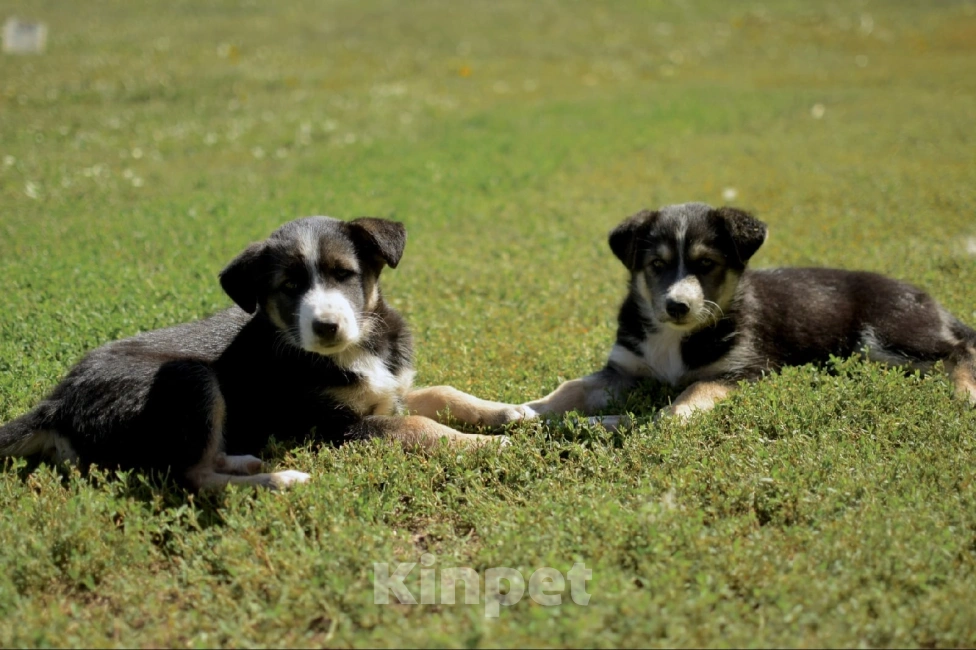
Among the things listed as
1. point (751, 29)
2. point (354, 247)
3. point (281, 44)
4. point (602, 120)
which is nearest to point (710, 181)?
point (602, 120)

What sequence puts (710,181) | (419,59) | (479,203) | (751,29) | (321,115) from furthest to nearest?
(751,29)
(419,59)
(321,115)
(710,181)
(479,203)

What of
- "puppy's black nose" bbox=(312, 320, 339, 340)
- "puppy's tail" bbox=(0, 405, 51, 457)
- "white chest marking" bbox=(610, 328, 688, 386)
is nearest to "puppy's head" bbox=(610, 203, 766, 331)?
"white chest marking" bbox=(610, 328, 688, 386)

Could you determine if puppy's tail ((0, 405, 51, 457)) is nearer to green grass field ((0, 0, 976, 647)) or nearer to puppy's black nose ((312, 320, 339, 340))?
green grass field ((0, 0, 976, 647))

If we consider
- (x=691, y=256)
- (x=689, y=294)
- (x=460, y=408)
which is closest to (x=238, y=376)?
(x=460, y=408)

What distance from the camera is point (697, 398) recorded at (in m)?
5.56

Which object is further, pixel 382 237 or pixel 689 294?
pixel 689 294

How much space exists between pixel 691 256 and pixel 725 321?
51cm

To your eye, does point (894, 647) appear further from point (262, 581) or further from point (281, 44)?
point (281, 44)

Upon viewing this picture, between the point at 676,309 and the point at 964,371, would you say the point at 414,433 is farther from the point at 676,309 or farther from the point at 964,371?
the point at 964,371

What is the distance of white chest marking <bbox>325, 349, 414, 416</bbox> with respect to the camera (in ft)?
17.6

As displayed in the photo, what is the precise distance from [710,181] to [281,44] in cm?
1503

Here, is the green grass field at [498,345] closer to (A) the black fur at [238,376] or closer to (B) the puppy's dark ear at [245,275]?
(A) the black fur at [238,376]

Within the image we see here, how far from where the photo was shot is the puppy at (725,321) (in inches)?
233

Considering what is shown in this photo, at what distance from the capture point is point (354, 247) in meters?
5.36
